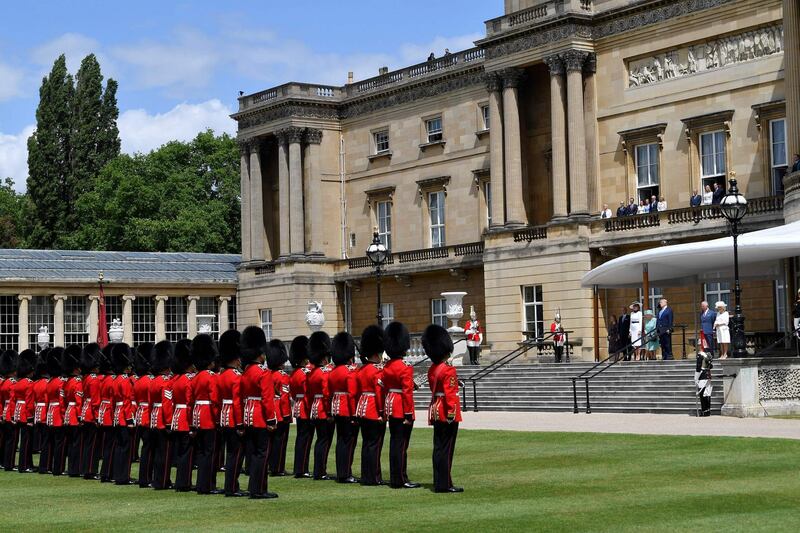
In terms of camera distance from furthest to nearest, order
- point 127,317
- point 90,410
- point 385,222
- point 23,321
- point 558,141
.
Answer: point 127,317 < point 385,222 < point 23,321 < point 558,141 < point 90,410

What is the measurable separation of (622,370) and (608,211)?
42.2 feet

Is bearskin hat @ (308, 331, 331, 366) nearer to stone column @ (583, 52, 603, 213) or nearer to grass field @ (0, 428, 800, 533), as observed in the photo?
grass field @ (0, 428, 800, 533)

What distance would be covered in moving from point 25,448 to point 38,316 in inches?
1556

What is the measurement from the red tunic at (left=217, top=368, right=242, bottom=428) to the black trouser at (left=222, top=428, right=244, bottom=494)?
139mm


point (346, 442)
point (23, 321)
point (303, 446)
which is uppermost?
point (23, 321)

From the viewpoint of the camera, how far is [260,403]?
18797 millimetres

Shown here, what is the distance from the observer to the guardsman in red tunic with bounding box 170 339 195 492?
19875mm

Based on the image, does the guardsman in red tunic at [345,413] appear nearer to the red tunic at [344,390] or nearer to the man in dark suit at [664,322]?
the red tunic at [344,390]

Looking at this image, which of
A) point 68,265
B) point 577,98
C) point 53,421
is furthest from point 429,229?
point 53,421

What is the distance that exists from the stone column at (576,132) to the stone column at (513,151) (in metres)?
2.61

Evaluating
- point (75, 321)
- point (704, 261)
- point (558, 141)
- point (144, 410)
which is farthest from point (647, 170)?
point (144, 410)

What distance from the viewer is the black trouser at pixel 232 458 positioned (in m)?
18.9

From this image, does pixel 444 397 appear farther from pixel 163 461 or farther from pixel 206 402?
pixel 163 461

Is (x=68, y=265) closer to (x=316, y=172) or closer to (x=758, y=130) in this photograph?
(x=316, y=172)
